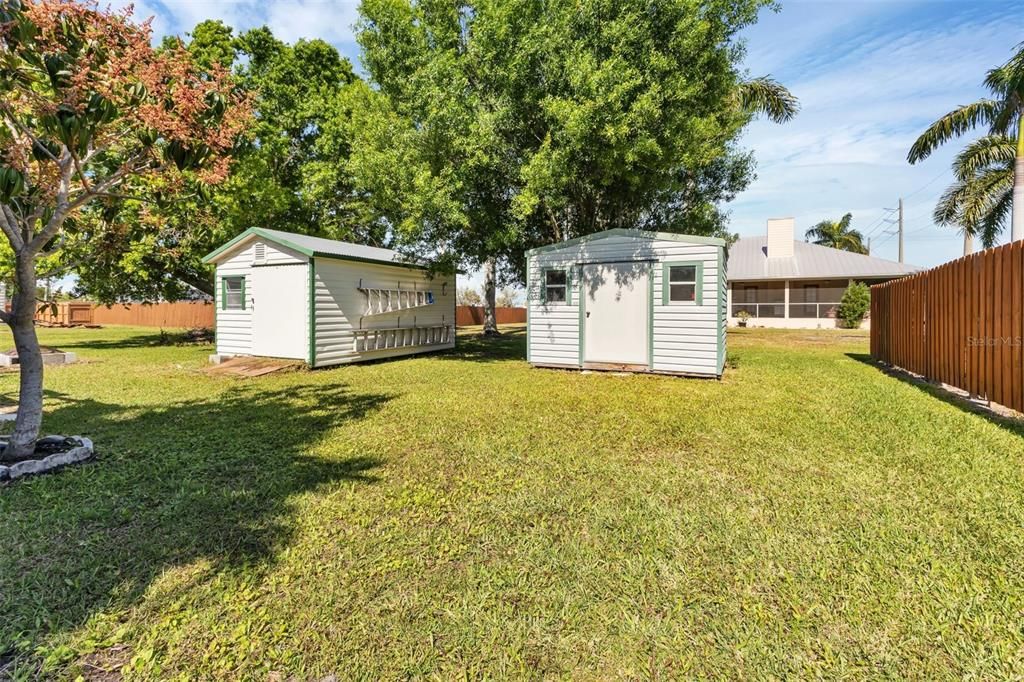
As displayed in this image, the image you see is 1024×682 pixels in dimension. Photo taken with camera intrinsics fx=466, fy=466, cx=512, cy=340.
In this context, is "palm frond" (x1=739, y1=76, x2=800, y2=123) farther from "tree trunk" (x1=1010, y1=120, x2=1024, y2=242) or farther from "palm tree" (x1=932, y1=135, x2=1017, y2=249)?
"tree trunk" (x1=1010, y1=120, x2=1024, y2=242)

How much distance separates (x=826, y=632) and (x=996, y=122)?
14810mm

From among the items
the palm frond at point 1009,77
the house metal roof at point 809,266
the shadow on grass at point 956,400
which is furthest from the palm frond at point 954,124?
the house metal roof at point 809,266

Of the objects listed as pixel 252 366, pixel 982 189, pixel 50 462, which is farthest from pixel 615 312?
pixel 982 189

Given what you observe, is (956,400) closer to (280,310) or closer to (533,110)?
(533,110)

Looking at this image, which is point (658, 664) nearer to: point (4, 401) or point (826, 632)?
point (826, 632)

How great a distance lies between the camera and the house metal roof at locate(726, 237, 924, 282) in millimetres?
21500

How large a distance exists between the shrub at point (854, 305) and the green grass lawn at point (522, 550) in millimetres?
18602

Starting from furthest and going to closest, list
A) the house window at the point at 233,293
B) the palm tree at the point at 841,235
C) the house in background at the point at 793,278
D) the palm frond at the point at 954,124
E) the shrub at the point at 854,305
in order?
the palm tree at the point at 841,235, the house in background at the point at 793,278, the shrub at the point at 854,305, the palm frond at the point at 954,124, the house window at the point at 233,293

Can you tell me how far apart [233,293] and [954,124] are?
59.7 ft

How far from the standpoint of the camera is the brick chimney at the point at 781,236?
77.1ft

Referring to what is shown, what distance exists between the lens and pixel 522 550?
8.34 feet

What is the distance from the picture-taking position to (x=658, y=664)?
176 centimetres

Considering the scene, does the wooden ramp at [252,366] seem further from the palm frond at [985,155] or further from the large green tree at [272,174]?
the palm frond at [985,155]

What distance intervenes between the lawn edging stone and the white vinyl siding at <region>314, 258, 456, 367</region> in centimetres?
565
